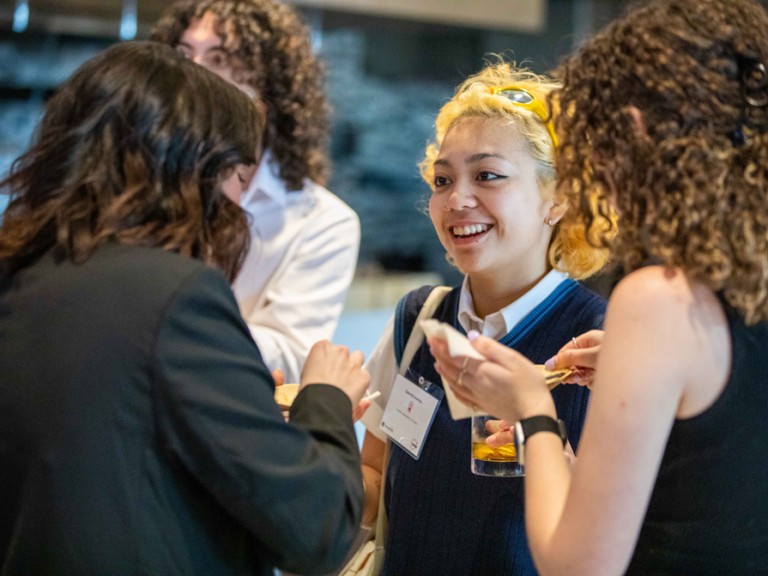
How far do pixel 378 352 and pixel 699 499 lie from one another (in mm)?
942

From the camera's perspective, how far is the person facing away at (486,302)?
1701mm

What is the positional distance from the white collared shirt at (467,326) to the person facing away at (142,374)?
2.03ft

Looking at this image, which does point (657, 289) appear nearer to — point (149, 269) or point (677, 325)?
point (677, 325)

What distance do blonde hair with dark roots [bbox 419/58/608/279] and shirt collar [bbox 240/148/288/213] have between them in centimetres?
77

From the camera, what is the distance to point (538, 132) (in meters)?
1.88

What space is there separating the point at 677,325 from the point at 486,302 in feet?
2.60

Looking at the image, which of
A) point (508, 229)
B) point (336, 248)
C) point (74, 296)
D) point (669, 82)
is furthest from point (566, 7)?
point (74, 296)

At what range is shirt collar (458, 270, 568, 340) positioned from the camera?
1.83m

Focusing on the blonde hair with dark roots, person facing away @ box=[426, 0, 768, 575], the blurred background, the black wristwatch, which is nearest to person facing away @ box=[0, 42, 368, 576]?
the black wristwatch

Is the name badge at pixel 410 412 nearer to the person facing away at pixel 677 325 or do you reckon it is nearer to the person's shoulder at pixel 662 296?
the person facing away at pixel 677 325

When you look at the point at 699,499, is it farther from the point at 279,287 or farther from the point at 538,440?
the point at 279,287

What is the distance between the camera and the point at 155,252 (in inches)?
48.1

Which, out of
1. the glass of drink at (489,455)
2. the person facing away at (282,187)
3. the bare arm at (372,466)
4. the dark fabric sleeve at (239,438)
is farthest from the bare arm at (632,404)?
the person facing away at (282,187)

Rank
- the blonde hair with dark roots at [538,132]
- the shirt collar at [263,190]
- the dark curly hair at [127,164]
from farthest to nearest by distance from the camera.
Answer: the shirt collar at [263,190] → the blonde hair with dark roots at [538,132] → the dark curly hair at [127,164]
